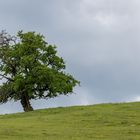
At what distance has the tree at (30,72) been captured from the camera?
226 ft

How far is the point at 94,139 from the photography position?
35.0m

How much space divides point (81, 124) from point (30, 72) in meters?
25.6

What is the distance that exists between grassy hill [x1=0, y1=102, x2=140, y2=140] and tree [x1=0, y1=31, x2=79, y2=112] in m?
11.2

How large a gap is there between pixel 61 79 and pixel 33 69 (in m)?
3.97

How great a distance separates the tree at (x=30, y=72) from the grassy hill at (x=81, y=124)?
11.2 meters

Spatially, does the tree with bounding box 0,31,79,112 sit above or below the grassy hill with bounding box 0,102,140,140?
above

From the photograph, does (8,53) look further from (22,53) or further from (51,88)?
(51,88)

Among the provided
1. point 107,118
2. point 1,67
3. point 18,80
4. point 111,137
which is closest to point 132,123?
point 107,118

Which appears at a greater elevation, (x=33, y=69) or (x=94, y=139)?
(x=33, y=69)

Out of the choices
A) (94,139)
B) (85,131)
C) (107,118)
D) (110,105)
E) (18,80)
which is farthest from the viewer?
(18,80)

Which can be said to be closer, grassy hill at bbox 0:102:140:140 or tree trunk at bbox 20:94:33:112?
grassy hill at bbox 0:102:140:140

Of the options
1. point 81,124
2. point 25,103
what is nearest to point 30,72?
point 25,103

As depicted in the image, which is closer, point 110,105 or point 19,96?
point 110,105

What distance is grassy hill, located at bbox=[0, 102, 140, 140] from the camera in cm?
3646
